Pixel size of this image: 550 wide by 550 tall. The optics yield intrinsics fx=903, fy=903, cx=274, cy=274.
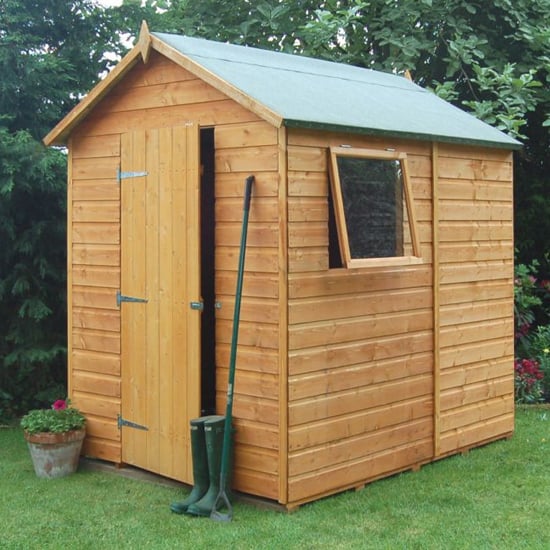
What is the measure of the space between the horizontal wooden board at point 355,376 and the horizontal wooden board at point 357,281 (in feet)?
1.56

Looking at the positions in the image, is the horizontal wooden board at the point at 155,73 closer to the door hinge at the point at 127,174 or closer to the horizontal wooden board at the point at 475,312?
the door hinge at the point at 127,174

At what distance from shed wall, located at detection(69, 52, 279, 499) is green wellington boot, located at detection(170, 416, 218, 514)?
0.21m

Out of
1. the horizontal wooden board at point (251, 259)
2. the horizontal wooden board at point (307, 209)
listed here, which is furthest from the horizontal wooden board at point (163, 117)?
the horizontal wooden board at point (251, 259)

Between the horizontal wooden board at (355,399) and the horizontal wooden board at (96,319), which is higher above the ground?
the horizontal wooden board at (96,319)

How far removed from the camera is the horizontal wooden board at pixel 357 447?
5.30 m

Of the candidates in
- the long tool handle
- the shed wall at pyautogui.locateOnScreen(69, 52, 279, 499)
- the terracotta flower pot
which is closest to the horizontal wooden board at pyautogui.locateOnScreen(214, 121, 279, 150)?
the shed wall at pyautogui.locateOnScreen(69, 52, 279, 499)

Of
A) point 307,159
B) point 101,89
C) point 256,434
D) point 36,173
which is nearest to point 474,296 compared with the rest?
point 307,159

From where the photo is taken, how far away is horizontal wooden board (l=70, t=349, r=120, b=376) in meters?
6.19

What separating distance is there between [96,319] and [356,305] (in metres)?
1.88

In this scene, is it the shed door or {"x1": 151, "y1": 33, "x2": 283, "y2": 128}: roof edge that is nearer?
{"x1": 151, "y1": 33, "x2": 283, "y2": 128}: roof edge

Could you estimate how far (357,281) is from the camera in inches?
224

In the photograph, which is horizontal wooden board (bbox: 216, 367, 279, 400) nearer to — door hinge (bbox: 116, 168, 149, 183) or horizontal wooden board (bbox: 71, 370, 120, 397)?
horizontal wooden board (bbox: 71, 370, 120, 397)

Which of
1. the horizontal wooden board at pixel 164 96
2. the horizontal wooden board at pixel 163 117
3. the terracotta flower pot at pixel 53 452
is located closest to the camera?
the horizontal wooden board at pixel 163 117

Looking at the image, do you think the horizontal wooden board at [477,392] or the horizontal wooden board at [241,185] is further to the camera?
the horizontal wooden board at [477,392]
